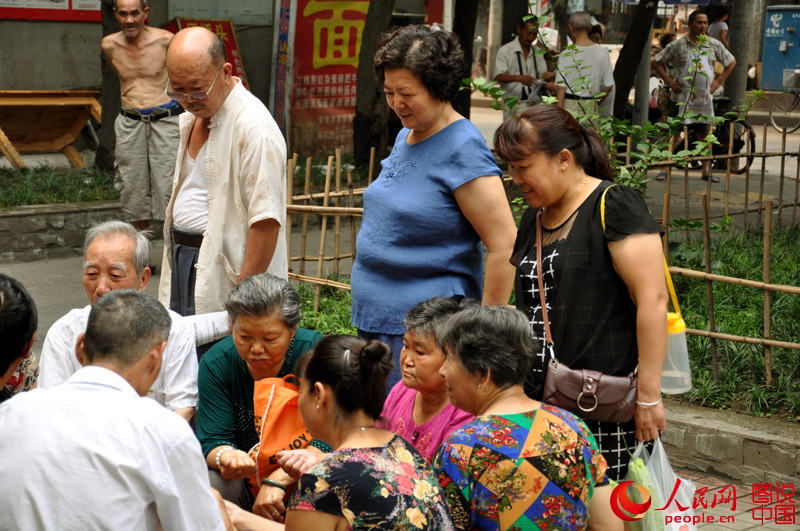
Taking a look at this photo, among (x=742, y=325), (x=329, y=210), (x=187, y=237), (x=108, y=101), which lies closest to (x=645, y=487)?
(x=187, y=237)

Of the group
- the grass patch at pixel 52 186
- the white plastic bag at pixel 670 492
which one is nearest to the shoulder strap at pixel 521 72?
the grass patch at pixel 52 186

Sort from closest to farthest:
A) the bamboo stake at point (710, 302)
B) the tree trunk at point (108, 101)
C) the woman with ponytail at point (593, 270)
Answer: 1. the woman with ponytail at point (593, 270)
2. the bamboo stake at point (710, 302)
3. the tree trunk at point (108, 101)

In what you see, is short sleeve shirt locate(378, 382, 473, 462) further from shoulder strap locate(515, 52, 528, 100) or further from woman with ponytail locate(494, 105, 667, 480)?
shoulder strap locate(515, 52, 528, 100)

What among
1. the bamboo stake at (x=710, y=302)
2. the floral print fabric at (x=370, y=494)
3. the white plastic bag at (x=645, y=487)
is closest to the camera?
the floral print fabric at (x=370, y=494)

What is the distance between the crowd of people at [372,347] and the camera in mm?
2238

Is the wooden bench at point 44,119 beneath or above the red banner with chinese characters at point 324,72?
beneath

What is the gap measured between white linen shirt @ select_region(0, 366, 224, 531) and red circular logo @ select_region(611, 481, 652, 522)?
1294 mm

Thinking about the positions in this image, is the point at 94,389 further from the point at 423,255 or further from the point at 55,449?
the point at 423,255

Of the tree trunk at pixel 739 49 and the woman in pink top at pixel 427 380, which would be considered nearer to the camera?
the woman in pink top at pixel 427 380

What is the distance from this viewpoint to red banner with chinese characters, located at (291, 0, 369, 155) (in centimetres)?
1176

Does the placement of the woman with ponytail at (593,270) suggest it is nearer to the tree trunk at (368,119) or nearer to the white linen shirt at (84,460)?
the white linen shirt at (84,460)

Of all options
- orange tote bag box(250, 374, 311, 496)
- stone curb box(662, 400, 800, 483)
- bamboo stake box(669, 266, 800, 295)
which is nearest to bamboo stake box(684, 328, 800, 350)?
bamboo stake box(669, 266, 800, 295)

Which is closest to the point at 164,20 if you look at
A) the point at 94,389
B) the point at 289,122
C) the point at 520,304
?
the point at 289,122

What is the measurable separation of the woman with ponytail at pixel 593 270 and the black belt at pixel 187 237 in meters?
1.45
